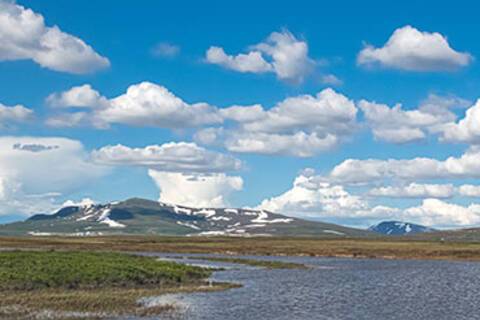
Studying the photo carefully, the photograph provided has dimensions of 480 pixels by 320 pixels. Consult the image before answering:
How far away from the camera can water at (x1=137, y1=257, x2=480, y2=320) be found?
166ft

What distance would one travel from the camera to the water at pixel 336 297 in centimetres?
5059

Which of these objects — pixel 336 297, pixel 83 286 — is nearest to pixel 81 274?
pixel 83 286

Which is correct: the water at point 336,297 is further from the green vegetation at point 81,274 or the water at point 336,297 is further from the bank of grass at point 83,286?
the green vegetation at point 81,274

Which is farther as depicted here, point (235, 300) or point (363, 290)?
point (363, 290)

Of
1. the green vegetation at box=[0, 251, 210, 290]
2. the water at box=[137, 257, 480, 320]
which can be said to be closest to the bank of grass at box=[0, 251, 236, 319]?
the green vegetation at box=[0, 251, 210, 290]

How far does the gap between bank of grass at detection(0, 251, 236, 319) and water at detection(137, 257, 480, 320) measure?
12.8 ft

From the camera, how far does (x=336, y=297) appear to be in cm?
6172

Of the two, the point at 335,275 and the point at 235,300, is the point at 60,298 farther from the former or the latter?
the point at 335,275

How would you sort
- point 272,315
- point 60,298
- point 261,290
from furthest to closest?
point 261,290, point 60,298, point 272,315

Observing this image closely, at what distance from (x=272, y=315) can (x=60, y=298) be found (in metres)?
16.4

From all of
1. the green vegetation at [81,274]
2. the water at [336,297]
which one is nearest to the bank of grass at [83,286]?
the green vegetation at [81,274]

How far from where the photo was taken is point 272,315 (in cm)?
4928

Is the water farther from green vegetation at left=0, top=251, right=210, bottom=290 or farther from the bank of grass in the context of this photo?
green vegetation at left=0, top=251, right=210, bottom=290

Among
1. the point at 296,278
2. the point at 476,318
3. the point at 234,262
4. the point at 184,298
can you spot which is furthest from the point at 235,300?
the point at 234,262
